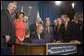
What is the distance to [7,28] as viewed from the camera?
4340 mm

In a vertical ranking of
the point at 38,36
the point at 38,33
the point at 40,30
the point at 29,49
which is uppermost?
the point at 40,30

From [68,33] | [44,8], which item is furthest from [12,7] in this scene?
[68,33]

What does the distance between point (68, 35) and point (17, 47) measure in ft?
8.11

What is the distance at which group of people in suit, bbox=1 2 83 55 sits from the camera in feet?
14.2

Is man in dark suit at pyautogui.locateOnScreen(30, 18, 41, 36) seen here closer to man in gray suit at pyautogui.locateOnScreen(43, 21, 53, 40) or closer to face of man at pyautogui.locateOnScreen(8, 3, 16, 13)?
man in gray suit at pyautogui.locateOnScreen(43, 21, 53, 40)

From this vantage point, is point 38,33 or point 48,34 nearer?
point 38,33

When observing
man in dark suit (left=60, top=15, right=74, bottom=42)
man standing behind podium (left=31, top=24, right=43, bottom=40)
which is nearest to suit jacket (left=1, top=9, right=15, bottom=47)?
man standing behind podium (left=31, top=24, right=43, bottom=40)

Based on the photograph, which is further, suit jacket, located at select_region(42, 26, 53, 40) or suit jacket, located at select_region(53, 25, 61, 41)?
suit jacket, located at select_region(53, 25, 61, 41)

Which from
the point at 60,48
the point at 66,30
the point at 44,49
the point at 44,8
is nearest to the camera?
the point at 44,49

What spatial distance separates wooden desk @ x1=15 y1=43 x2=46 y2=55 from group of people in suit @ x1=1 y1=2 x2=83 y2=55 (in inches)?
14.9

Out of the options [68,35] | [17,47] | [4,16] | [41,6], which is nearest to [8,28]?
[4,16]

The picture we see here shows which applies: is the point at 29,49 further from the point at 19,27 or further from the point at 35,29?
the point at 35,29

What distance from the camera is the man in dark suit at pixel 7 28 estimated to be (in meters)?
4.23

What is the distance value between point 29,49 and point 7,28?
3.68 ft
